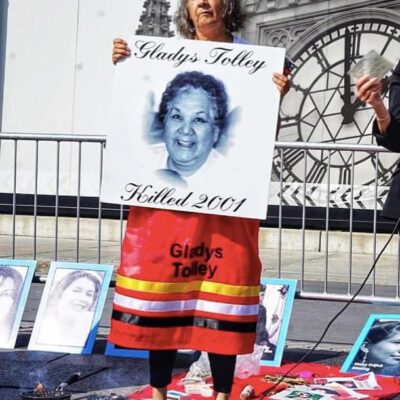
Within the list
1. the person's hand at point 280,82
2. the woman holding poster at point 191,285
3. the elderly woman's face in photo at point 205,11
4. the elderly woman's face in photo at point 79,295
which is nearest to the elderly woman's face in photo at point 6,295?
the elderly woman's face in photo at point 79,295

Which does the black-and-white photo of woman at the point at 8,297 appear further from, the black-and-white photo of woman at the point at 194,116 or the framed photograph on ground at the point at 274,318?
the black-and-white photo of woman at the point at 194,116

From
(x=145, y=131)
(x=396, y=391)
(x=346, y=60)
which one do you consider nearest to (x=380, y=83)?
(x=145, y=131)

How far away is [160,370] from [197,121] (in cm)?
109

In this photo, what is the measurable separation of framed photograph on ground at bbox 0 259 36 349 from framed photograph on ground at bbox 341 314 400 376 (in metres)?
2.02

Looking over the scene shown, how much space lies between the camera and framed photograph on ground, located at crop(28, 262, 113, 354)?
617 cm

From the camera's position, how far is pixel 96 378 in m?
5.56

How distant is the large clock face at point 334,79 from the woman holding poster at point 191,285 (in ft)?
31.4

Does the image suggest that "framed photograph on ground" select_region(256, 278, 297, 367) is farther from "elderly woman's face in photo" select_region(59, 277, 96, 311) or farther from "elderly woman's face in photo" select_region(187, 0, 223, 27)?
"elderly woman's face in photo" select_region(187, 0, 223, 27)

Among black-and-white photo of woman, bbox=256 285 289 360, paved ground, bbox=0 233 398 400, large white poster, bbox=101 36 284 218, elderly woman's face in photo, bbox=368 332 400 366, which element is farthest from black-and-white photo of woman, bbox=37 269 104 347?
large white poster, bbox=101 36 284 218

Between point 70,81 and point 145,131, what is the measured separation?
11444 mm

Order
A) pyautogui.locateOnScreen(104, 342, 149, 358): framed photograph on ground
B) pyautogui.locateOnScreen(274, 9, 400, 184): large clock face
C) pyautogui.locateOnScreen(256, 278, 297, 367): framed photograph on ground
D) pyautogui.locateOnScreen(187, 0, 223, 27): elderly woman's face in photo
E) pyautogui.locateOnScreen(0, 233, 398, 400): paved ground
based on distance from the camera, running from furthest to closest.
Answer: pyautogui.locateOnScreen(274, 9, 400, 184): large clock face < pyautogui.locateOnScreen(104, 342, 149, 358): framed photograph on ground < pyautogui.locateOnScreen(256, 278, 297, 367): framed photograph on ground < pyautogui.locateOnScreen(0, 233, 398, 400): paved ground < pyautogui.locateOnScreen(187, 0, 223, 27): elderly woman's face in photo

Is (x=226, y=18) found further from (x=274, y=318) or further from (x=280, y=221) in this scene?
(x=280, y=221)

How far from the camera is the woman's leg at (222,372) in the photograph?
445cm

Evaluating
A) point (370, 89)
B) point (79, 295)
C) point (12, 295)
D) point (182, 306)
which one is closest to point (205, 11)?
point (370, 89)
